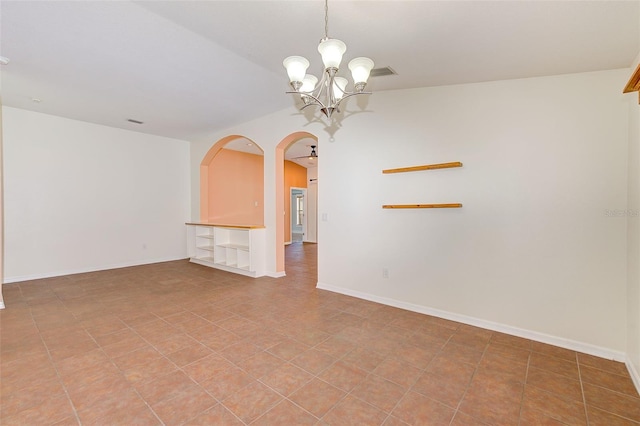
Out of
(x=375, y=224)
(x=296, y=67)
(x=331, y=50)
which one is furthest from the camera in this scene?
(x=375, y=224)

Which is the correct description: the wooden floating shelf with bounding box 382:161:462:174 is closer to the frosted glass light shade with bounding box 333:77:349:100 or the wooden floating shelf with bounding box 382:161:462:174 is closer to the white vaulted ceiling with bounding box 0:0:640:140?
the white vaulted ceiling with bounding box 0:0:640:140

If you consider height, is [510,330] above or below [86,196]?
below

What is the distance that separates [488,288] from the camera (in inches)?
→ 117

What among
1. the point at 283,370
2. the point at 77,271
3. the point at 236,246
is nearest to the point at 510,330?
the point at 283,370

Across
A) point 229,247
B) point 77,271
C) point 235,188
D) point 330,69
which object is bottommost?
point 77,271

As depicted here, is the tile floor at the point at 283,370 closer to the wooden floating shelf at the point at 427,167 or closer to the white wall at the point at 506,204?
the white wall at the point at 506,204

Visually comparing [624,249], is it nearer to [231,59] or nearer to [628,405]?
[628,405]

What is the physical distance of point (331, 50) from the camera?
5.92 feet

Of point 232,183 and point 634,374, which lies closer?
point 634,374

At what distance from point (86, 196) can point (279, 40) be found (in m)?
5.32

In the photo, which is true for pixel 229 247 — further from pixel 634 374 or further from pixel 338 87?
pixel 634 374

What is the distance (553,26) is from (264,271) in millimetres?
4827

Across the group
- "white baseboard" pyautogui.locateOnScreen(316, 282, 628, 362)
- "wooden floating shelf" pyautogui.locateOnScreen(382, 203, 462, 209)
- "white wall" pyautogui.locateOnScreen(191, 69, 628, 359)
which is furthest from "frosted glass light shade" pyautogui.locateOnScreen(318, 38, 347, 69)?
"white baseboard" pyautogui.locateOnScreen(316, 282, 628, 362)

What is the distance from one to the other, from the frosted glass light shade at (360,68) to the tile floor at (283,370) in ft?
7.37
